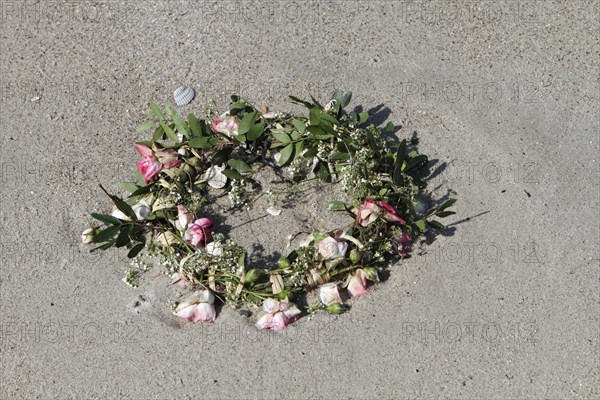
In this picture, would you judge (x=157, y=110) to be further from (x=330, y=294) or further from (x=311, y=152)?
(x=330, y=294)

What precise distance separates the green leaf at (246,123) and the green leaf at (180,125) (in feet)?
Result: 0.52

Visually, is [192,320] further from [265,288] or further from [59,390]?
[59,390]

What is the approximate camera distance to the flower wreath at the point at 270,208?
217cm

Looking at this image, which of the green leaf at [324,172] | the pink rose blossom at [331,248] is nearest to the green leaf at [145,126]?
the green leaf at [324,172]

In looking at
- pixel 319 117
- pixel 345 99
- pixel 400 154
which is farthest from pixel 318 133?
pixel 400 154

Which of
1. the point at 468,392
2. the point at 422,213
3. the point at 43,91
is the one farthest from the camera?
the point at 43,91

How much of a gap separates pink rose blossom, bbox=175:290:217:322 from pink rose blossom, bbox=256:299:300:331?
15 centimetres

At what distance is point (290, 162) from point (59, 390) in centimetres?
92

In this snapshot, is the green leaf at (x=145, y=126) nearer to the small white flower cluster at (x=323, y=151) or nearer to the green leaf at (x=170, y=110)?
the green leaf at (x=170, y=110)

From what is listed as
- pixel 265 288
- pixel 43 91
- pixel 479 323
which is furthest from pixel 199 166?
pixel 479 323

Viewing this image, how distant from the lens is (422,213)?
7.60 ft

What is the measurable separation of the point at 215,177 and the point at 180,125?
186 mm

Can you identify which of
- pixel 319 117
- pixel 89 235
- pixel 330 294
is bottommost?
pixel 89 235

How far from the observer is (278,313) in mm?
2145
